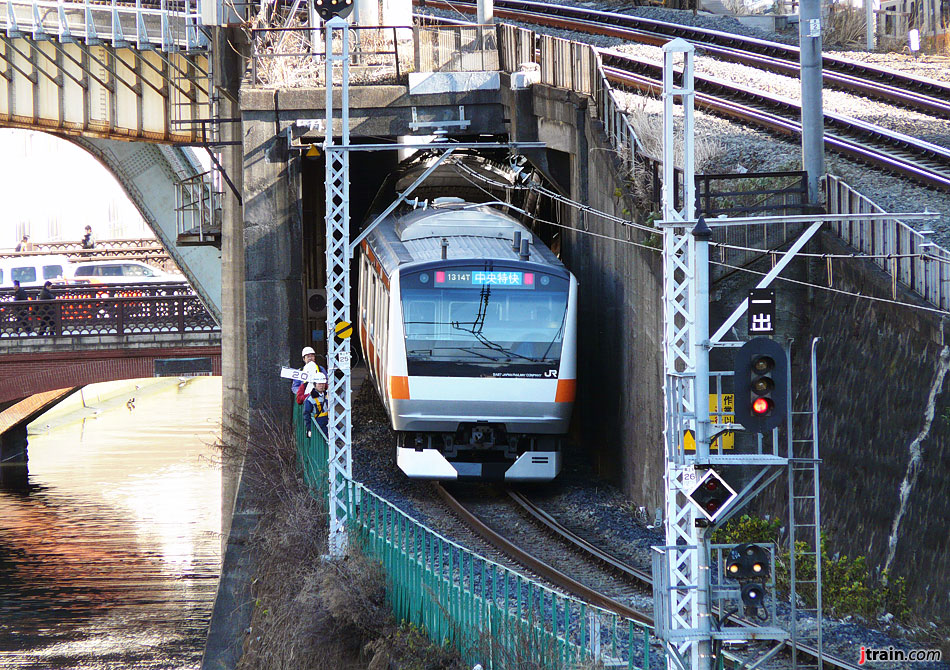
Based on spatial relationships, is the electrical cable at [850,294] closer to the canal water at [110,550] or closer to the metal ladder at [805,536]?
the metal ladder at [805,536]

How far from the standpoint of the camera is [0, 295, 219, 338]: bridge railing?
33.8m

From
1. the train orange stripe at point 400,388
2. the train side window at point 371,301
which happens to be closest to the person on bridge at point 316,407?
the train orange stripe at point 400,388

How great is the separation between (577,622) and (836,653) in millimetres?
2621

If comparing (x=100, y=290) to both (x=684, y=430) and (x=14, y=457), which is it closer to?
(x=14, y=457)

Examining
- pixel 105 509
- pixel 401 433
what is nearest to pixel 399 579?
pixel 401 433

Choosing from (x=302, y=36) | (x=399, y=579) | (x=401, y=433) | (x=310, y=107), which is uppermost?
(x=302, y=36)

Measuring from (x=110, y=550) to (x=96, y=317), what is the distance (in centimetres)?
637

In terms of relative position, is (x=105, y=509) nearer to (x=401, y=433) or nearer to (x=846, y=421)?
(x=401, y=433)

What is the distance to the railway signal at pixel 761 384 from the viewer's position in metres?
9.61

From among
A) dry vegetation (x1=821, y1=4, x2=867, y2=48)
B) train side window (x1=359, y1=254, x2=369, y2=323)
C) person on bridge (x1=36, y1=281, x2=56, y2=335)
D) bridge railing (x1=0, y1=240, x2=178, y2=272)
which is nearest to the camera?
train side window (x1=359, y1=254, x2=369, y2=323)

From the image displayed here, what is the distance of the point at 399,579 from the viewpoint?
14.0 metres

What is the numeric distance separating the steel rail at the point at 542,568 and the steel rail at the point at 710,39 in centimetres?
1034

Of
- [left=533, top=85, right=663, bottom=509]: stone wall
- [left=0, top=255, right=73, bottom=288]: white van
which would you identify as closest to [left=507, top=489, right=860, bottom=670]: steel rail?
[left=533, top=85, right=663, bottom=509]: stone wall

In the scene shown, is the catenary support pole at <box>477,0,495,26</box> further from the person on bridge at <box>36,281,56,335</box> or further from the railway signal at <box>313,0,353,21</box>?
the person on bridge at <box>36,281,56,335</box>
